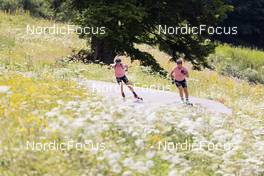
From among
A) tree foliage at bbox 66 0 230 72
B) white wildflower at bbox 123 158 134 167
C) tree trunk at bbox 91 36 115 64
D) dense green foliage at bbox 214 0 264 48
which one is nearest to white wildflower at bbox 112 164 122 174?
white wildflower at bbox 123 158 134 167

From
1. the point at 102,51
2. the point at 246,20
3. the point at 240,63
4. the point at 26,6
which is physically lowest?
the point at 240,63

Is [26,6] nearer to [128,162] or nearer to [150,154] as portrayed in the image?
[150,154]

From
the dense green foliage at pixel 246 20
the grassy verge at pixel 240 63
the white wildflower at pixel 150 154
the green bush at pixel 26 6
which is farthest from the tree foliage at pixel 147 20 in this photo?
the dense green foliage at pixel 246 20

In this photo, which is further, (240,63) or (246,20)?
(246,20)

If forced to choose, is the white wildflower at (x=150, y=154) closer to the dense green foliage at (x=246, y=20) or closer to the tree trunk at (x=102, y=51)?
the tree trunk at (x=102, y=51)

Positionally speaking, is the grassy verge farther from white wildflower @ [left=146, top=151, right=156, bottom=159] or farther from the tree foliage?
white wildflower @ [left=146, top=151, right=156, bottom=159]

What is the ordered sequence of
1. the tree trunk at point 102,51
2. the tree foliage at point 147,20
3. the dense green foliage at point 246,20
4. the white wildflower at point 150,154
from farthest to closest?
the dense green foliage at point 246,20 → the tree trunk at point 102,51 → the tree foliage at point 147,20 → the white wildflower at point 150,154

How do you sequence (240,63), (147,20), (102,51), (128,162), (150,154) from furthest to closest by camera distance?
(240,63)
(102,51)
(147,20)
(150,154)
(128,162)

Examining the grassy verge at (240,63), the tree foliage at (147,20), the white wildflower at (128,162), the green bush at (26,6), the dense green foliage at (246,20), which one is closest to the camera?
the white wildflower at (128,162)

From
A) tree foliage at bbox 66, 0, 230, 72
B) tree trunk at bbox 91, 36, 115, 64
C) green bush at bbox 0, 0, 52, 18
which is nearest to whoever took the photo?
tree foliage at bbox 66, 0, 230, 72

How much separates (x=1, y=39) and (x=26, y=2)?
577 inches

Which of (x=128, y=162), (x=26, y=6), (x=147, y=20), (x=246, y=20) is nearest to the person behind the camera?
(x=128, y=162)

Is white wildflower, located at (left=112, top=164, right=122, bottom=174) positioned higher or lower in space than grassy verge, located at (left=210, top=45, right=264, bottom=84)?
lower

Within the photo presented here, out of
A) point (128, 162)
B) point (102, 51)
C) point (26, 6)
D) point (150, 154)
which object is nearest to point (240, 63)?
point (26, 6)
